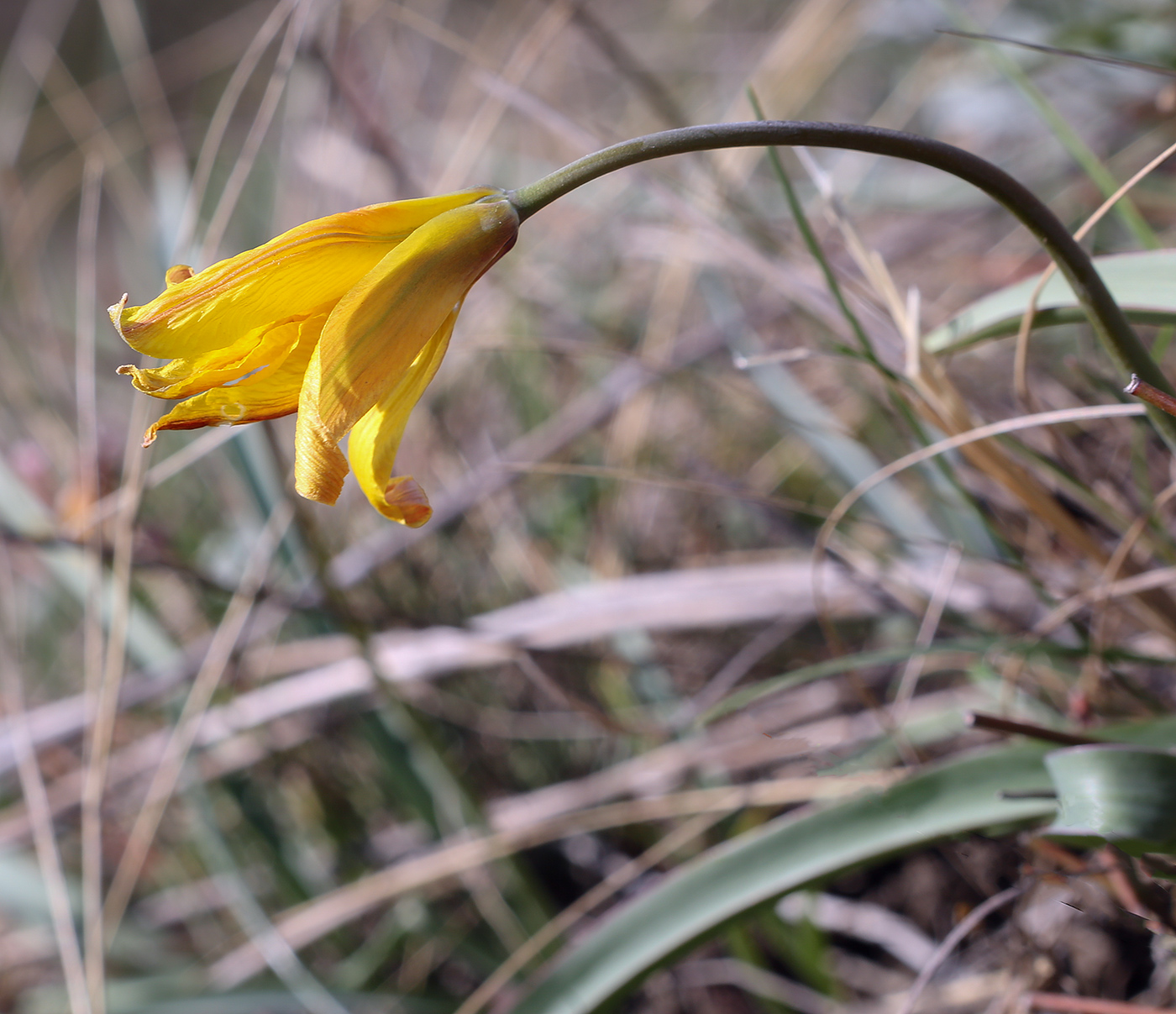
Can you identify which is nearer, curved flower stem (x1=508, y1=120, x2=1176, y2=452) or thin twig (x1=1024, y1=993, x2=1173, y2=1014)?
curved flower stem (x1=508, y1=120, x2=1176, y2=452)

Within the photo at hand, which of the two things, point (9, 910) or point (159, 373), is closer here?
point (159, 373)

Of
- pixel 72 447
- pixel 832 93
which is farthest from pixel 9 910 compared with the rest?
pixel 832 93

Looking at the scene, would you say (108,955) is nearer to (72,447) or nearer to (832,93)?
(72,447)

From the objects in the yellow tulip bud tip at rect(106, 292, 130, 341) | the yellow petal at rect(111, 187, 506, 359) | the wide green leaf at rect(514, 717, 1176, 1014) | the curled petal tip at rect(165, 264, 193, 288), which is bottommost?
the wide green leaf at rect(514, 717, 1176, 1014)

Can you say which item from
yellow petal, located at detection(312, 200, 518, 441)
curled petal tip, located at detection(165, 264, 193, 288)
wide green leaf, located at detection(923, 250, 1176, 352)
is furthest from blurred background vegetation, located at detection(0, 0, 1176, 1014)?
curled petal tip, located at detection(165, 264, 193, 288)

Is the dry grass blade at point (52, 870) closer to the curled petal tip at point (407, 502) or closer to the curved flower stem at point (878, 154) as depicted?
the curled petal tip at point (407, 502)

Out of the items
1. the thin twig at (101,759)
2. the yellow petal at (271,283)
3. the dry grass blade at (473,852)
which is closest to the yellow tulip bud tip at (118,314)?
the yellow petal at (271,283)

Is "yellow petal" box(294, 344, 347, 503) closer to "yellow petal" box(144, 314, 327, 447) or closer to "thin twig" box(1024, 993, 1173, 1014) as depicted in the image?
"yellow petal" box(144, 314, 327, 447)
